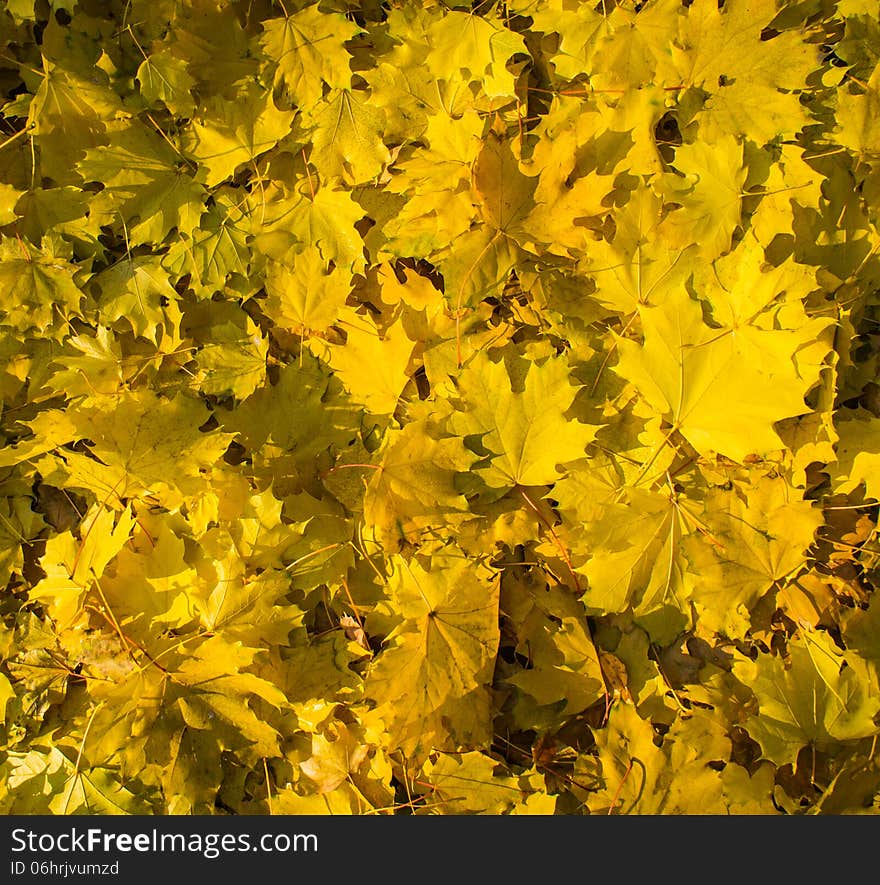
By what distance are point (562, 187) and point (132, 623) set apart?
3.69 ft

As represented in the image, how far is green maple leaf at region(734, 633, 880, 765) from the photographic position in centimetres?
117

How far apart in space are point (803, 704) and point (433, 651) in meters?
0.64

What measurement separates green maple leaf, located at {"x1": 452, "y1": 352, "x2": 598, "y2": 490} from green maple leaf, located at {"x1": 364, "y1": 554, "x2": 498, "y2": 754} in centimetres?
21

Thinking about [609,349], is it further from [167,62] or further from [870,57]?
[167,62]

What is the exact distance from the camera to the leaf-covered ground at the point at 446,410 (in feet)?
3.97

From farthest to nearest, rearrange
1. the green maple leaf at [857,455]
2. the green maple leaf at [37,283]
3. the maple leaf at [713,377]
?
the green maple leaf at [37,283], the green maple leaf at [857,455], the maple leaf at [713,377]

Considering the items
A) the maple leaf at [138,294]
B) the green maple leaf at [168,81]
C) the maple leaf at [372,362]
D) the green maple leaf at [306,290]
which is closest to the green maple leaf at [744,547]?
the maple leaf at [372,362]

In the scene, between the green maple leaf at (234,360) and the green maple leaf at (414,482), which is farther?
the green maple leaf at (234,360)

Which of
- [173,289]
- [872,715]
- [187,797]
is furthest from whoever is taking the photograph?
[173,289]

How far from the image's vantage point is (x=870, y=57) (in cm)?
129

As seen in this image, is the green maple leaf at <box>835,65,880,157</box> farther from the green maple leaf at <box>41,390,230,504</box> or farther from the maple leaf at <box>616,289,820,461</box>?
the green maple leaf at <box>41,390,230,504</box>

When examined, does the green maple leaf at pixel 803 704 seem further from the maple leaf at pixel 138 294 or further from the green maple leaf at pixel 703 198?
the maple leaf at pixel 138 294

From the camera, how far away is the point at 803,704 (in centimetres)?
119
